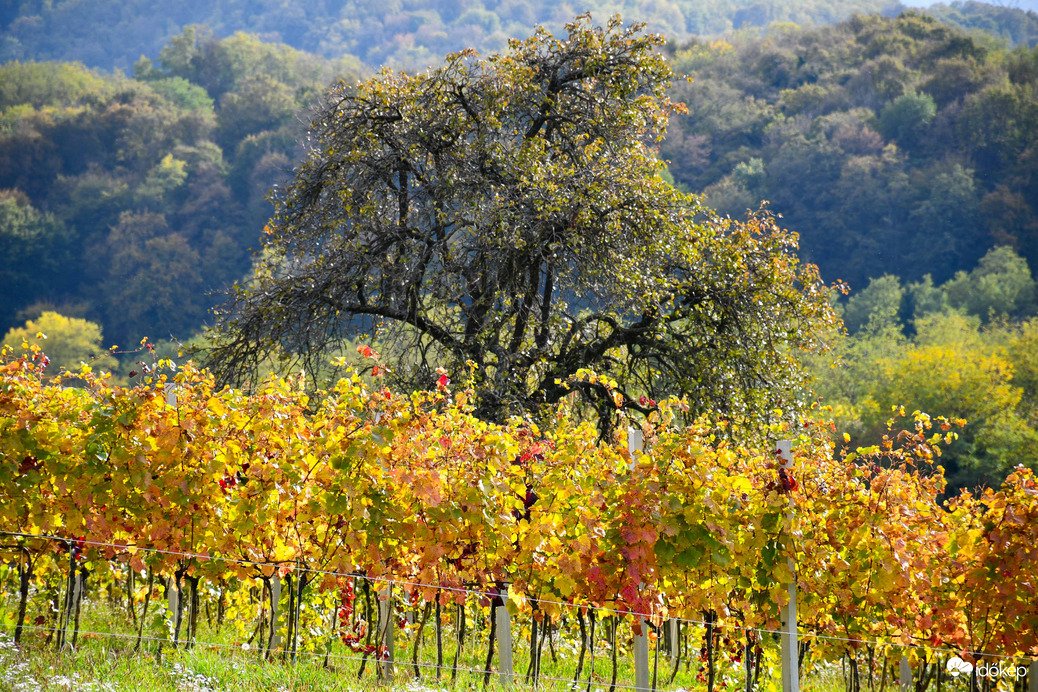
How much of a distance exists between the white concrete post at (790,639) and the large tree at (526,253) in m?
4.21

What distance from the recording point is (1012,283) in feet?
113

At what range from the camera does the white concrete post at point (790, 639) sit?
3.32 m

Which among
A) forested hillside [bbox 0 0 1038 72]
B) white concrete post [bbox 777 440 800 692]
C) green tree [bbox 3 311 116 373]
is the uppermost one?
forested hillside [bbox 0 0 1038 72]

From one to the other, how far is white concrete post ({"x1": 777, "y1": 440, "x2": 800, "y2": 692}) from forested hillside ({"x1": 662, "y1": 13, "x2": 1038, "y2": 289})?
3188cm

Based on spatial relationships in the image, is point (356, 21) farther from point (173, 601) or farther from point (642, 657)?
point (642, 657)

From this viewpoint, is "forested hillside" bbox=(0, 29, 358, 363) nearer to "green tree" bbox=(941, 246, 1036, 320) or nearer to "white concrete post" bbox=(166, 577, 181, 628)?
"green tree" bbox=(941, 246, 1036, 320)

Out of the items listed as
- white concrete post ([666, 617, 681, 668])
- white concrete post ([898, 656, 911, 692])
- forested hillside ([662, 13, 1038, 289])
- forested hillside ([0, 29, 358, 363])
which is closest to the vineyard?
white concrete post ([898, 656, 911, 692])

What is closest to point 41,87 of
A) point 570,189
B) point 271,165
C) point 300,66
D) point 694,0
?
point 300,66

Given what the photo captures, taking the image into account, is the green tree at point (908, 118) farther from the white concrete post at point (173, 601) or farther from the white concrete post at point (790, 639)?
the white concrete post at point (173, 601)

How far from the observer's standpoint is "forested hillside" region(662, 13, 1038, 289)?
36969 mm

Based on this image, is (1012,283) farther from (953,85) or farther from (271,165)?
(271,165)

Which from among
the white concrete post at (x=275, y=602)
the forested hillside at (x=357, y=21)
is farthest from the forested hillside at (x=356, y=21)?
the white concrete post at (x=275, y=602)

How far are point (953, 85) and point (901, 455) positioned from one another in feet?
141

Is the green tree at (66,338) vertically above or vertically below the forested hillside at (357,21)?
below
